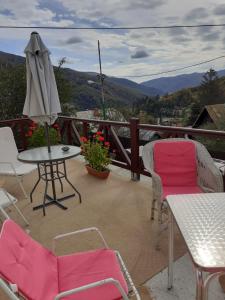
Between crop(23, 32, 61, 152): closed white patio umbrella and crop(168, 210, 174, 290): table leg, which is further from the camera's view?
crop(23, 32, 61, 152): closed white patio umbrella

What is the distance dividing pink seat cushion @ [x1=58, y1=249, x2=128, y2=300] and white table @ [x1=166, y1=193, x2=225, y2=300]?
1.46 feet

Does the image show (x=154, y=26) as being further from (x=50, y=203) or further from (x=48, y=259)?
(x=48, y=259)

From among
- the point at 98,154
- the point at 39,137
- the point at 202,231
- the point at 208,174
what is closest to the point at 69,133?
the point at 39,137

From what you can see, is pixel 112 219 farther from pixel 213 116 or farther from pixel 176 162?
pixel 213 116

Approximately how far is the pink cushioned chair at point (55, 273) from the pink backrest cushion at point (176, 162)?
58.0 inches

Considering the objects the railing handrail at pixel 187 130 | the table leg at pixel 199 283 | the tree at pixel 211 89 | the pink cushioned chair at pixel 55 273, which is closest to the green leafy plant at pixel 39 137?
the railing handrail at pixel 187 130

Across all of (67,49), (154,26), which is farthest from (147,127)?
(154,26)

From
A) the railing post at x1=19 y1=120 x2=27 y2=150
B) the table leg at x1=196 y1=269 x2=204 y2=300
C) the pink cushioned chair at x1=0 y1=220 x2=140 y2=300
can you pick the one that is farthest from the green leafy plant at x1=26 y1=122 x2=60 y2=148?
the table leg at x1=196 y1=269 x2=204 y2=300

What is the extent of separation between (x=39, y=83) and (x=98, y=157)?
1.72 meters

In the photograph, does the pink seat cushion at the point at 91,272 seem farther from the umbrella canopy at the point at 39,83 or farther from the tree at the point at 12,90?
the tree at the point at 12,90

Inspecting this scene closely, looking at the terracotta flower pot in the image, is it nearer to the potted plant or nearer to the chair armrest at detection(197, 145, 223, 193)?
the potted plant

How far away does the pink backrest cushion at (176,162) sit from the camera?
3.00m

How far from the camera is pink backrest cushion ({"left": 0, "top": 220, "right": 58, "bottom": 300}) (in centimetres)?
127

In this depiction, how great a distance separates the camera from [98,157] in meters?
4.65
